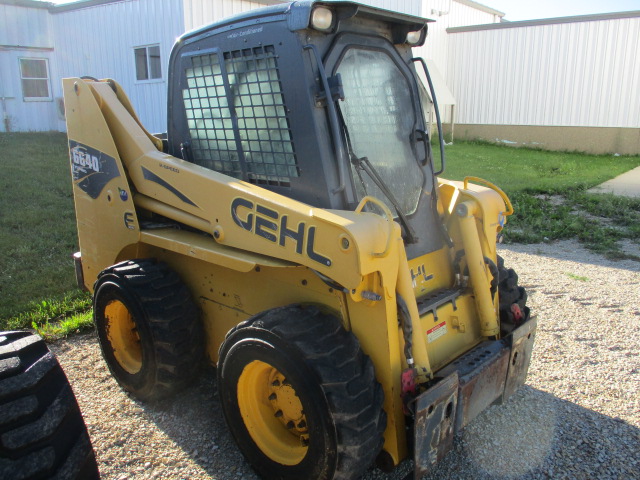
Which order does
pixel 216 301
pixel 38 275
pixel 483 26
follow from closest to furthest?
pixel 216 301
pixel 38 275
pixel 483 26

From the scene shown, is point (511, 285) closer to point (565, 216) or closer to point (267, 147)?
point (267, 147)

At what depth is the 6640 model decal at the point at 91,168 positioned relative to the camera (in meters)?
3.79

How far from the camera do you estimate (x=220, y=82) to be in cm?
335

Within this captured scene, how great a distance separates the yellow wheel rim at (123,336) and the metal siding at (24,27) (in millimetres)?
15546

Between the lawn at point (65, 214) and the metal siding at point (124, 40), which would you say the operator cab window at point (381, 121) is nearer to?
the lawn at point (65, 214)

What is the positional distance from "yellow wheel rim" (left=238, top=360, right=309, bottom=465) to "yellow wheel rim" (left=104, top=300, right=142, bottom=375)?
1209 millimetres

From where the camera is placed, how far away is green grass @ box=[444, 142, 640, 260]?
7.92 metres

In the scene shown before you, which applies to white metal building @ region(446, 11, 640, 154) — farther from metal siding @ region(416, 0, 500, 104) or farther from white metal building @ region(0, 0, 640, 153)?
metal siding @ region(416, 0, 500, 104)

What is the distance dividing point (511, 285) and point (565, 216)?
5.67 metres

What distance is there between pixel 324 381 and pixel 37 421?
45.2 inches

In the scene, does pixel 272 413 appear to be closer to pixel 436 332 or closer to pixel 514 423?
pixel 436 332

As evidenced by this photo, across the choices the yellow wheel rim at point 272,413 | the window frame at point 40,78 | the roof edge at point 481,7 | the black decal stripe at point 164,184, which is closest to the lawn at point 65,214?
the window frame at point 40,78

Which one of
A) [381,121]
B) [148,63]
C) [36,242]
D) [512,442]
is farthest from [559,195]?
[148,63]

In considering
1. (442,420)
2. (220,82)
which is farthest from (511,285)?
(220,82)
